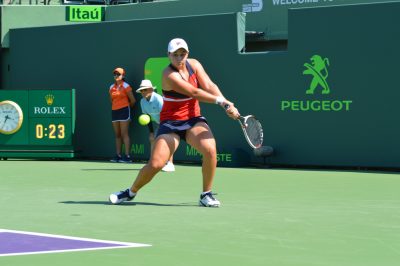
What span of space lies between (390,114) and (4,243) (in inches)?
375

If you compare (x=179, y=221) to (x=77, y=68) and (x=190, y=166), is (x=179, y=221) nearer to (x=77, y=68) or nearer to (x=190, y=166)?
(x=190, y=166)

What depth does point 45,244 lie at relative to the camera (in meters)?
7.32

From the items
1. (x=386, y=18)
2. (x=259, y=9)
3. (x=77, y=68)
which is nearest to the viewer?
(x=386, y=18)

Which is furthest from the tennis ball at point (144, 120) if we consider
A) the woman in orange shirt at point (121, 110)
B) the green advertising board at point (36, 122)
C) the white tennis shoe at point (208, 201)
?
the white tennis shoe at point (208, 201)

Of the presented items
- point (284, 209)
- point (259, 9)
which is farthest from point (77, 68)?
point (284, 209)

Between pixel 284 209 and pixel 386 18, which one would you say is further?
pixel 386 18

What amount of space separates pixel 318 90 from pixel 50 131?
629 cm

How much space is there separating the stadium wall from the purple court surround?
9038mm

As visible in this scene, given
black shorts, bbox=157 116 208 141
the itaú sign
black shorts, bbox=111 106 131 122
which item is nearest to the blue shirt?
black shorts, bbox=111 106 131 122

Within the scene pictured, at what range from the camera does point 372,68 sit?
15805mm

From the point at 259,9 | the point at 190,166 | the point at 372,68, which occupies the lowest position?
the point at 190,166

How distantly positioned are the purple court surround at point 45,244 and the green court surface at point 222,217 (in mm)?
184

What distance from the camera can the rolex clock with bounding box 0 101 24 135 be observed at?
19.8 meters

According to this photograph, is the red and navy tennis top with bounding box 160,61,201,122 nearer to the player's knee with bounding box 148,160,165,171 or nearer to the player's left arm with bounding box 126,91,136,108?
the player's knee with bounding box 148,160,165,171
